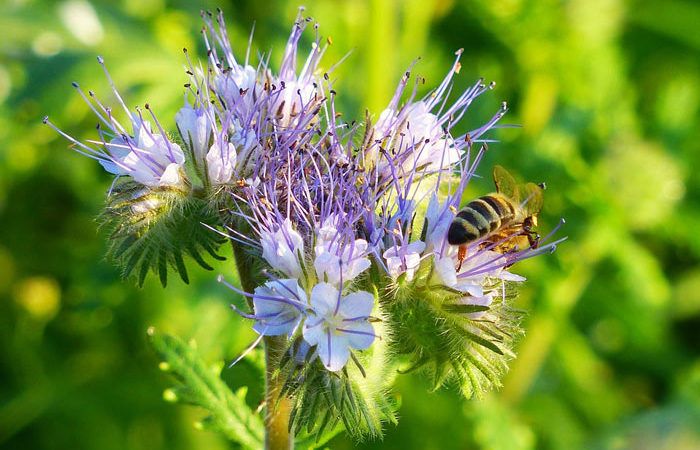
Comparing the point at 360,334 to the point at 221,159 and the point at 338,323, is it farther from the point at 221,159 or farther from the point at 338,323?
the point at 221,159

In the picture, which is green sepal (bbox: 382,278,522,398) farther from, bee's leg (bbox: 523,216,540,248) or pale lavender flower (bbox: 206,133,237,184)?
pale lavender flower (bbox: 206,133,237,184)

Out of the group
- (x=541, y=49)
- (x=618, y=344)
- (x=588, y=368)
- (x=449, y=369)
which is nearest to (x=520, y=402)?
(x=588, y=368)

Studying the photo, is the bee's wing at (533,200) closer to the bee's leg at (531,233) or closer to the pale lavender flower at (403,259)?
the bee's leg at (531,233)

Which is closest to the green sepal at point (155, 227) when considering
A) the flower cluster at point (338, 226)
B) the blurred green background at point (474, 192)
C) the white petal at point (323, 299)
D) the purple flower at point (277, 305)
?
the flower cluster at point (338, 226)

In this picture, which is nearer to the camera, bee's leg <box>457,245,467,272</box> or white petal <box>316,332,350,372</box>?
white petal <box>316,332,350,372</box>

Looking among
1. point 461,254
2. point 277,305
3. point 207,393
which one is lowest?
point 207,393

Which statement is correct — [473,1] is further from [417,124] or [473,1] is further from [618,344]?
[417,124]

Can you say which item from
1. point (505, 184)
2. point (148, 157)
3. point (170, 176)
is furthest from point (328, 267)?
point (505, 184)

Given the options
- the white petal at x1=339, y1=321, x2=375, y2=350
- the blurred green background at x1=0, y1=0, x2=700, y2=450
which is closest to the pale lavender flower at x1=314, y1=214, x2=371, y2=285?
the white petal at x1=339, y1=321, x2=375, y2=350
